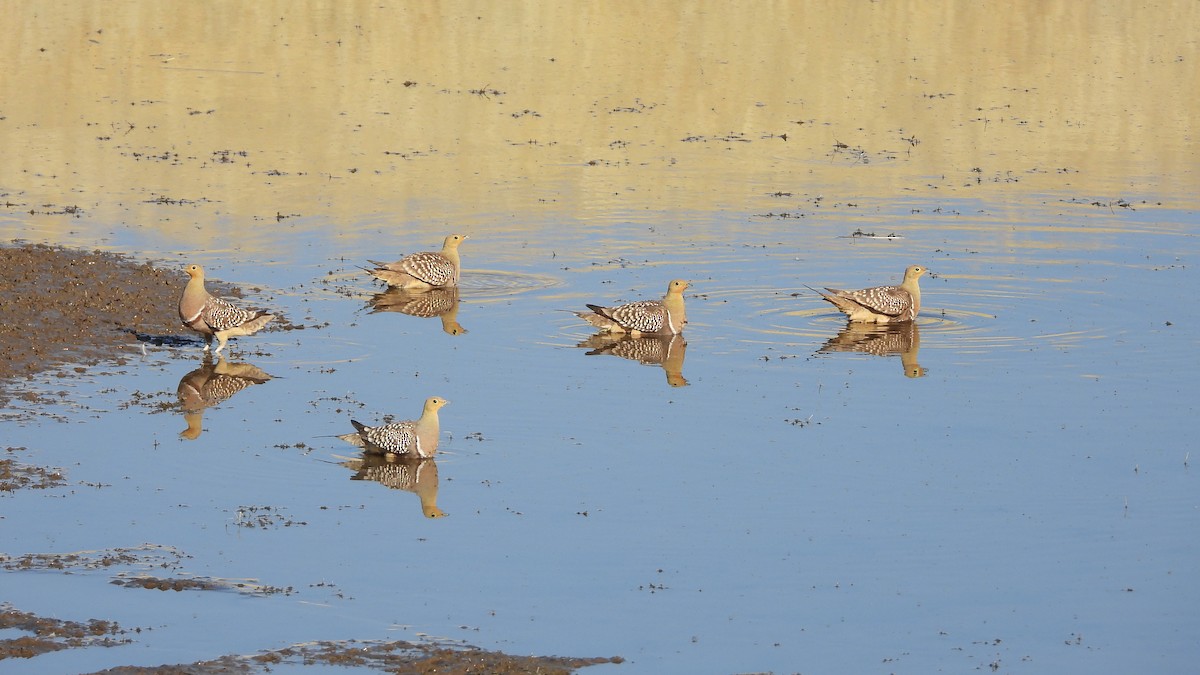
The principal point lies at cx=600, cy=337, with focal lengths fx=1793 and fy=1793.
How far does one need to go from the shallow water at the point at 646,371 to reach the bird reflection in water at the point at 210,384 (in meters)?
0.19

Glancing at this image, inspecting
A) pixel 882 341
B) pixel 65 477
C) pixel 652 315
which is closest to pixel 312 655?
pixel 65 477

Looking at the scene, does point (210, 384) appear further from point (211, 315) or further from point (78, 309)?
point (78, 309)

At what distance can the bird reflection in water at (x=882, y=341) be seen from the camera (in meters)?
24.8

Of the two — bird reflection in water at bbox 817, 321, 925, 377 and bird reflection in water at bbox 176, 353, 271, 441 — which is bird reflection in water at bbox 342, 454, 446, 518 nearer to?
bird reflection in water at bbox 176, 353, 271, 441

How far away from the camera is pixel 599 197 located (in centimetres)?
3644

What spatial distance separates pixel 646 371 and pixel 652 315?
158cm

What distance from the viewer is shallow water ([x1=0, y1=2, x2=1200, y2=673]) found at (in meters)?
14.8

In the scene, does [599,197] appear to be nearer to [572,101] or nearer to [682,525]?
[572,101]

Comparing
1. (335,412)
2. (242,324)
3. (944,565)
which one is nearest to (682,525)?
(944,565)

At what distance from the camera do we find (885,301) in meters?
26.0

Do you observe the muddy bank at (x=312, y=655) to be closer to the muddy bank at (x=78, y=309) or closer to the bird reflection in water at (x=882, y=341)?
the muddy bank at (x=78, y=309)

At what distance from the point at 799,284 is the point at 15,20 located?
3656cm

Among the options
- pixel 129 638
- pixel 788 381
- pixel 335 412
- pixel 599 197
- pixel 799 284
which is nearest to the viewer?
pixel 129 638

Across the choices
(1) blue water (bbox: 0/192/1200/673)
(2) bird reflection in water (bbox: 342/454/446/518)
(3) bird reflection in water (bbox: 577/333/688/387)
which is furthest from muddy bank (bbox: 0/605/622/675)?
Answer: (3) bird reflection in water (bbox: 577/333/688/387)
